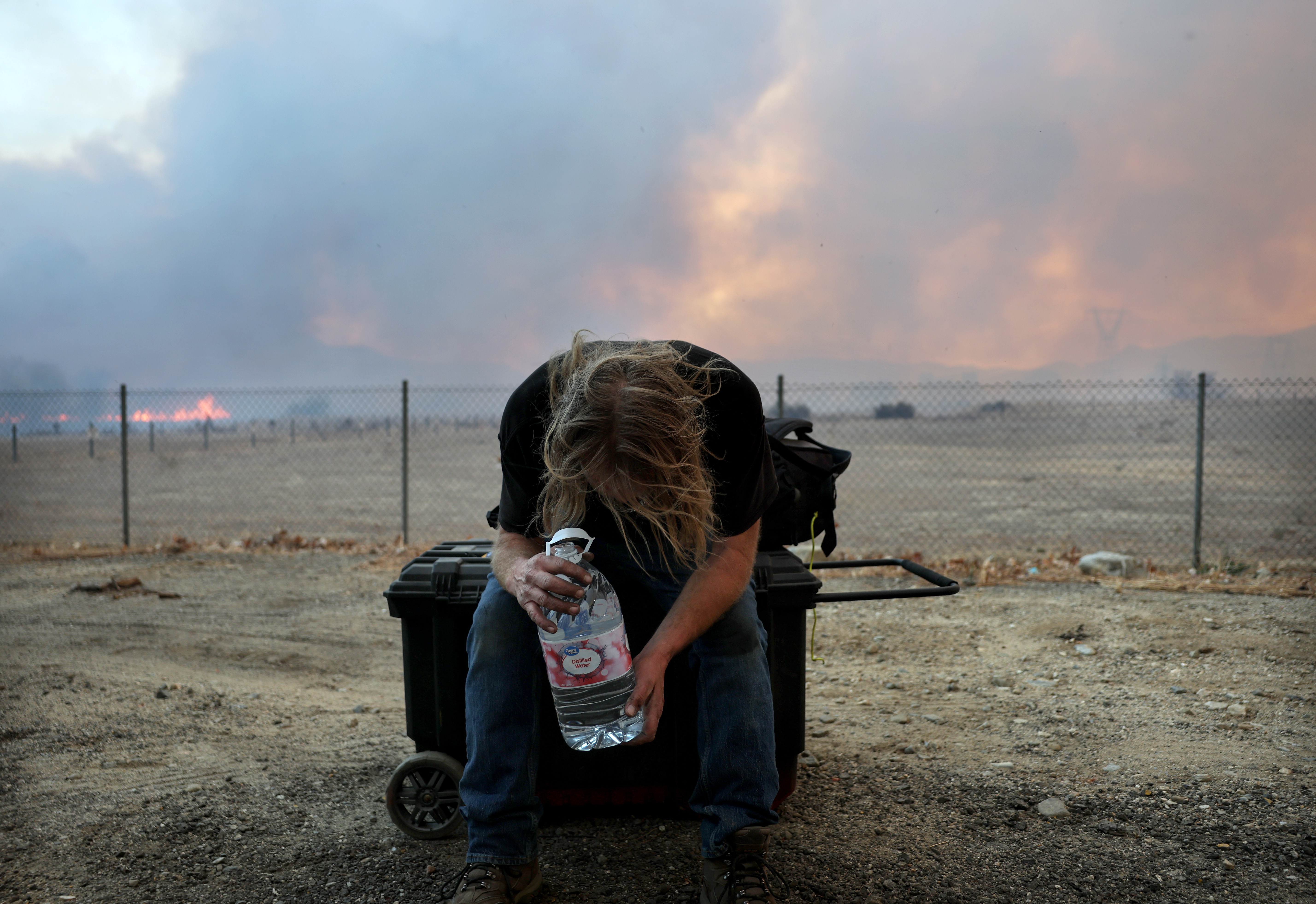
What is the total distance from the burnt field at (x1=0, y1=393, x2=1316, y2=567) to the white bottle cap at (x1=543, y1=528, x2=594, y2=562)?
6940 mm

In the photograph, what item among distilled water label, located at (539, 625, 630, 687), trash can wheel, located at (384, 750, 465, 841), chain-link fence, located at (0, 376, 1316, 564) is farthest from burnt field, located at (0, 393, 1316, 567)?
distilled water label, located at (539, 625, 630, 687)

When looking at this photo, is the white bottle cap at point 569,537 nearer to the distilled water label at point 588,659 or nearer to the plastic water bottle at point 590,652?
the plastic water bottle at point 590,652

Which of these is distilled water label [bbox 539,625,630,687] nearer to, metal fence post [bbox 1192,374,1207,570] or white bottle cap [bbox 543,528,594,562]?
white bottle cap [bbox 543,528,594,562]

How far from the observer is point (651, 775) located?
2416 mm

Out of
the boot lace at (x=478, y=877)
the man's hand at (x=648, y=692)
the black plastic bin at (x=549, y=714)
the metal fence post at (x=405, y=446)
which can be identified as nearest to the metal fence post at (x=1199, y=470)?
the black plastic bin at (x=549, y=714)

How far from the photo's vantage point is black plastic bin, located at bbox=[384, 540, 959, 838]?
92.7 inches

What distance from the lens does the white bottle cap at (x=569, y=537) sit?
1855 mm

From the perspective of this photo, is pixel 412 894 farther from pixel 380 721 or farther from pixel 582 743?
pixel 380 721

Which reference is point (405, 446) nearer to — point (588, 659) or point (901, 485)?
point (588, 659)

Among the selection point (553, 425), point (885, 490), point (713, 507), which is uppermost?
point (553, 425)

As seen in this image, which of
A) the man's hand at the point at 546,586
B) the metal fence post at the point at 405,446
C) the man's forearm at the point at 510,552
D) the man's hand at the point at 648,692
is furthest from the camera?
the metal fence post at the point at 405,446

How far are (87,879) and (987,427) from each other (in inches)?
1322

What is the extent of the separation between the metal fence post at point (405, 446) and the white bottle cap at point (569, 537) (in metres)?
6.72

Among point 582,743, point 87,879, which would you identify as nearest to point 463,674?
point 582,743
